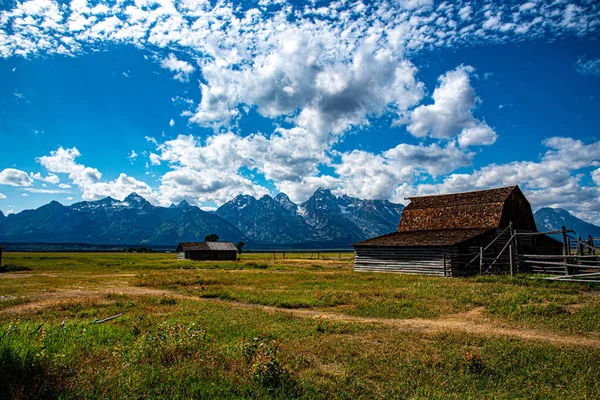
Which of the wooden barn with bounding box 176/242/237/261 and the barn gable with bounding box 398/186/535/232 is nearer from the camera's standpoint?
the barn gable with bounding box 398/186/535/232

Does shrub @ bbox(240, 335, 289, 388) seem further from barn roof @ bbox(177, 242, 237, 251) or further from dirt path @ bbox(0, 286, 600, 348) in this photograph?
barn roof @ bbox(177, 242, 237, 251)

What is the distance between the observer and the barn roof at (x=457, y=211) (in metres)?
37.1

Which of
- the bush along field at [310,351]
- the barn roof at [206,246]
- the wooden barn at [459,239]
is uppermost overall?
the wooden barn at [459,239]

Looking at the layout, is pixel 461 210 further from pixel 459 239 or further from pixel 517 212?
pixel 459 239

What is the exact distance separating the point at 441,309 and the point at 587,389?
8.83m

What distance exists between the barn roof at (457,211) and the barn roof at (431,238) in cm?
186

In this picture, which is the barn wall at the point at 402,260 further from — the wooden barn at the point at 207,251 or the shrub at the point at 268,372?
the wooden barn at the point at 207,251

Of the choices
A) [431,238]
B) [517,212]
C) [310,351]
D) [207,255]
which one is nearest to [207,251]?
[207,255]

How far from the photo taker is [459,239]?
32219 mm

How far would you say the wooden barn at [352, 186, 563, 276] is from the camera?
3269 centimetres

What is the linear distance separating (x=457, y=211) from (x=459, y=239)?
30.9 ft

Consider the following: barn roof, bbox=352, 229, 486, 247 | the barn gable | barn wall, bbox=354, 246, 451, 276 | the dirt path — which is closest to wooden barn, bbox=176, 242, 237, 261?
barn wall, bbox=354, 246, 451, 276

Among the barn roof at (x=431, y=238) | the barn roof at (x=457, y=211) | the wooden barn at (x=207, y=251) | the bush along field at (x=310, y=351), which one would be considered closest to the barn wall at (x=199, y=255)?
the wooden barn at (x=207, y=251)

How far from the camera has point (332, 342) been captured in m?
9.94
